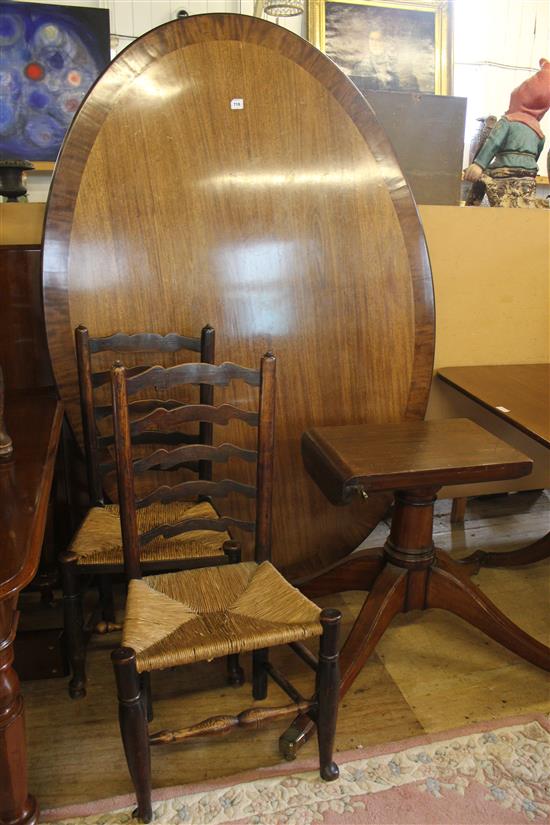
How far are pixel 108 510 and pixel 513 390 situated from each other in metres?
1.35

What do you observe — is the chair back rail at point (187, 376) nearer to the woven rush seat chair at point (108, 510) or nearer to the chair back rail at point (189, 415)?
the chair back rail at point (189, 415)

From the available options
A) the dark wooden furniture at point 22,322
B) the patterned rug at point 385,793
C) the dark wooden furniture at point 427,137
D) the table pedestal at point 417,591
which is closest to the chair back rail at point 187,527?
the table pedestal at point 417,591

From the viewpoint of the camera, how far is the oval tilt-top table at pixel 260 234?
1912 mm

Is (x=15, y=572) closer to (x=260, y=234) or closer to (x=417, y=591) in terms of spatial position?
(x=417, y=591)

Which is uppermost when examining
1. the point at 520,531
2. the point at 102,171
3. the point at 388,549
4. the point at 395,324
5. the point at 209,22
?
the point at 209,22

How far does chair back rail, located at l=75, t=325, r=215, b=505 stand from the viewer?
180 cm

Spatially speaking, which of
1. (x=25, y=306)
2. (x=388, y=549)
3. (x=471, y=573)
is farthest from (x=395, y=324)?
(x=25, y=306)

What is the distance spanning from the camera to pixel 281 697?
5.85ft

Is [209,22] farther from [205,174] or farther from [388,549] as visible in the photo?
[388,549]

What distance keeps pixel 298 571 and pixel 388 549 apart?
395 millimetres

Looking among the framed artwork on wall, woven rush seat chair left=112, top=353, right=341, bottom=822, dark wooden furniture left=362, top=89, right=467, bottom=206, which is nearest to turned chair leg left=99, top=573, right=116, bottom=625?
woven rush seat chair left=112, top=353, right=341, bottom=822

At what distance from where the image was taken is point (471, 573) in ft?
7.90

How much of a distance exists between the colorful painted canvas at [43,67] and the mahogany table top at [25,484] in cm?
267

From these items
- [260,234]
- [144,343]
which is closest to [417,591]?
[144,343]
